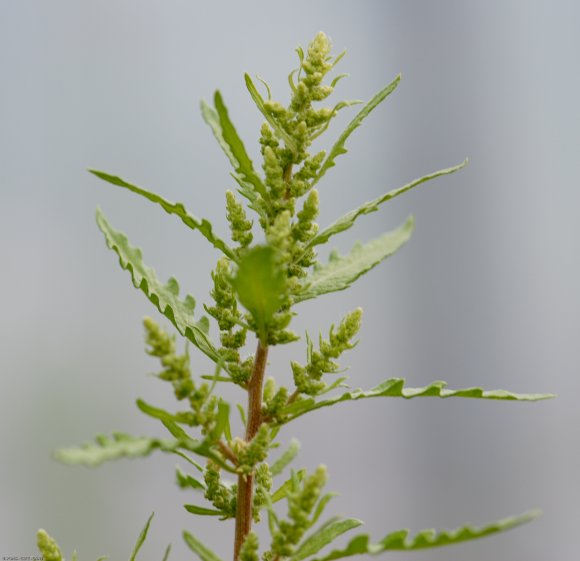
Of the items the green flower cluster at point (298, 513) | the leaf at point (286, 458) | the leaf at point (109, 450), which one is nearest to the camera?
the leaf at point (109, 450)

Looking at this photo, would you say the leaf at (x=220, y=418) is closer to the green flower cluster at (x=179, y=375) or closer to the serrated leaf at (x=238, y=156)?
the green flower cluster at (x=179, y=375)

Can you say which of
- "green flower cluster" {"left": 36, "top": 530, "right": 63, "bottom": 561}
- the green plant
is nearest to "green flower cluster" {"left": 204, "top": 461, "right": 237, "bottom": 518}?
the green plant

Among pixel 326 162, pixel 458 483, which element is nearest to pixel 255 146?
pixel 458 483


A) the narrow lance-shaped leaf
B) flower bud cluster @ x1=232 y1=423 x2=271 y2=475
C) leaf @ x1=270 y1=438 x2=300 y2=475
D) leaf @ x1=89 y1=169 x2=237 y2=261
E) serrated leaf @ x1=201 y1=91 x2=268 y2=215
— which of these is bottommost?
the narrow lance-shaped leaf

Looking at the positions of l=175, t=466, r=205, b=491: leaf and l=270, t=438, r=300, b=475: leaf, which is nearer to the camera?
l=175, t=466, r=205, b=491: leaf

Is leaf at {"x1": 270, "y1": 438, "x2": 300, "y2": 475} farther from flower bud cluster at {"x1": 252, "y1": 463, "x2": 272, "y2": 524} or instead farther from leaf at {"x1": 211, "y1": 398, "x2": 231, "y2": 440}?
leaf at {"x1": 211, "y1": 398, "x2": 231, "y2": 440}

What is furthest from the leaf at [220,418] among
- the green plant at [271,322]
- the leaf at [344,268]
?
the leaf at [344,268]

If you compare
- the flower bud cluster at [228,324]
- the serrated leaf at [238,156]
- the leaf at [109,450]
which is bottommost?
the leaf at [109,450]
